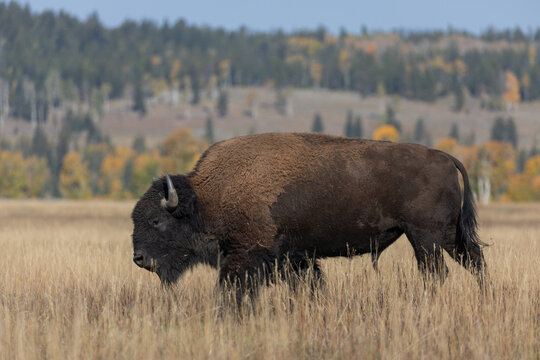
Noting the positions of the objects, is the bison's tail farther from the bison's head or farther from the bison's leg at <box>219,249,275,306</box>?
the bison's head

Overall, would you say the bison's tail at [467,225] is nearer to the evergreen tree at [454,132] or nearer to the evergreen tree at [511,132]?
the evergreen tree at [454,132]

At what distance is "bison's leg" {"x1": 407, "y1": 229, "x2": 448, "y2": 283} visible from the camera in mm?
7543

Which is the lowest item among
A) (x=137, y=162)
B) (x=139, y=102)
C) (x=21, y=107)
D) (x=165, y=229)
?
(x=137, y=162)

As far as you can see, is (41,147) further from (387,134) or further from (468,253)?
(468,253)

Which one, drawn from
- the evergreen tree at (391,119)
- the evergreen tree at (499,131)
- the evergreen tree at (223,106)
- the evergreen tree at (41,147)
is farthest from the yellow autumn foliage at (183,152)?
the evergreen tree at (223,106)

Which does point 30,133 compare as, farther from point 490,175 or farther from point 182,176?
point 182,176

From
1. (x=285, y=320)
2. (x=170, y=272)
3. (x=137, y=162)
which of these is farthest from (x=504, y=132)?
(x=285, y=320)

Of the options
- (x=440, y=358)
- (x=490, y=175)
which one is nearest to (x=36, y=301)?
(x=440, y=358)

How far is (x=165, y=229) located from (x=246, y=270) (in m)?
1.06

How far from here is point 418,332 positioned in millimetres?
5949

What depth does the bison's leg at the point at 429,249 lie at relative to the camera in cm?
754

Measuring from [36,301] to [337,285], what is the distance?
10.3 feet

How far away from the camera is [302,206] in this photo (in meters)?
7.57

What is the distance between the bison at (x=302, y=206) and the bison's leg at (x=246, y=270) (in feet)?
0.30
